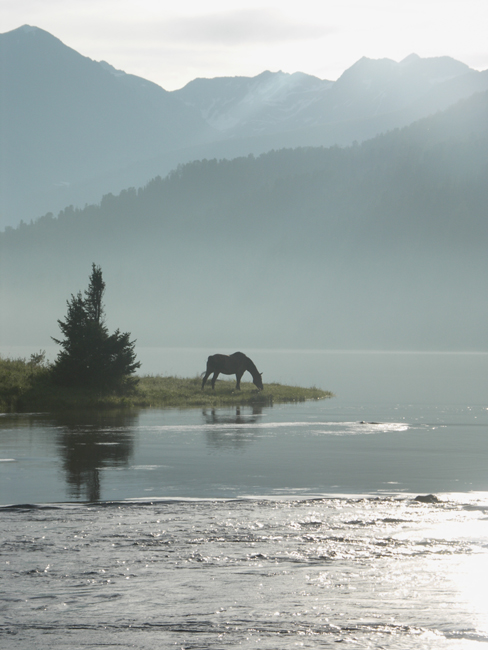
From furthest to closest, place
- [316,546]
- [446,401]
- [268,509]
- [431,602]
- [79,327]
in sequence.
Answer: [446,401], [79,327], [268,509], [316,546], [431,602]

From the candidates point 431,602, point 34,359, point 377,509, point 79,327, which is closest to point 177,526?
point 377,509

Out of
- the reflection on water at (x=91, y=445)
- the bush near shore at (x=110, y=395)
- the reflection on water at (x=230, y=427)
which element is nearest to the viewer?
the reflection on water at (x=91, y=445)

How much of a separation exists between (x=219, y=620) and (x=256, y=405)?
136 ft

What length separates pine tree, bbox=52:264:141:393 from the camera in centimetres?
4531

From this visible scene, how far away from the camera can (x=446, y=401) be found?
6306 centimetres

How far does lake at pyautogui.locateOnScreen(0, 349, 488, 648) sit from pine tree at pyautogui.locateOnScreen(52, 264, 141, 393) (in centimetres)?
1409

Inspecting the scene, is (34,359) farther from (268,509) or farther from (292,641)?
(292,641)

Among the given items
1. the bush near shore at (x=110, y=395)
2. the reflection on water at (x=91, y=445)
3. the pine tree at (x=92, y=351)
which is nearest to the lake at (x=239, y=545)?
the reflection on water at (x=91, y=445)

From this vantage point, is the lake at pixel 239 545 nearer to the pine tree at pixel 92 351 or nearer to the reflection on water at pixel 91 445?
the reflection on water at pixel 91 445

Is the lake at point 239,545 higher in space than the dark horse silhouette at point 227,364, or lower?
lower

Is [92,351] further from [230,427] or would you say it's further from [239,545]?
[239,545]

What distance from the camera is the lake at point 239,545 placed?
36.2 ft

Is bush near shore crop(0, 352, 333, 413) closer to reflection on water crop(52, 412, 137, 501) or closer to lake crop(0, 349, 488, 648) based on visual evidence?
reflection on water crop(52, 412, 137, 501)

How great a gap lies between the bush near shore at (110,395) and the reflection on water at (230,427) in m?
2.76
